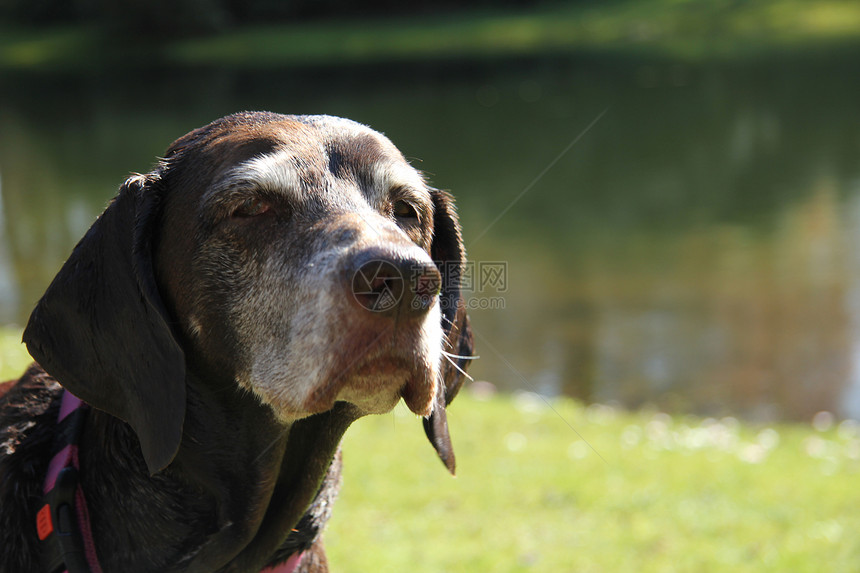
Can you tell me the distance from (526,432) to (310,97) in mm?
26109

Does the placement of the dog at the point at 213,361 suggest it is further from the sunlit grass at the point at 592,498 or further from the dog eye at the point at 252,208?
the sunlit grass at the point at 592,498

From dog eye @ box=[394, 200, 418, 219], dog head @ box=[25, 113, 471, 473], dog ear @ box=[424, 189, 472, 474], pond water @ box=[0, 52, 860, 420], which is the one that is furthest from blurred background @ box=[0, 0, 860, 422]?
dog head @ box=[25, 113, 471, 473]

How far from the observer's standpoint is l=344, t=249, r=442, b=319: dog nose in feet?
8.79

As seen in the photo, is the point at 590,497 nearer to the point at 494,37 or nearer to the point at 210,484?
the point at 210,484

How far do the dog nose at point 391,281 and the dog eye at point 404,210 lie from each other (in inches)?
25.7

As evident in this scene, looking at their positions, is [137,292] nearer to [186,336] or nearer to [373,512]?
[186,336]

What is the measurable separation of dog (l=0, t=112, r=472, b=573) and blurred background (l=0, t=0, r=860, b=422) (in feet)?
3.88

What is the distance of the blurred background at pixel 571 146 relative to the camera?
1320 centimetres

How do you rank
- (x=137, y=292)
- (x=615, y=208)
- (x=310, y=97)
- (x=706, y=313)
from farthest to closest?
1. (x=310, y=97)
2. (x=615, y=208)
3. (x=706, y=313)
4. (x=137, y=292)

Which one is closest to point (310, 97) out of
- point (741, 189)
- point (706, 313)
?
point (741, 189)

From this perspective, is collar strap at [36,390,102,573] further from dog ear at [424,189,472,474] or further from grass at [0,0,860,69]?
grass at [0,0,860,69]

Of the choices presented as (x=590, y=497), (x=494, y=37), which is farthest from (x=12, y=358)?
(x=494, y=37)

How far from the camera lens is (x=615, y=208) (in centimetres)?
2094

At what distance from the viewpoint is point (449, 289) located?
12.2 ft
